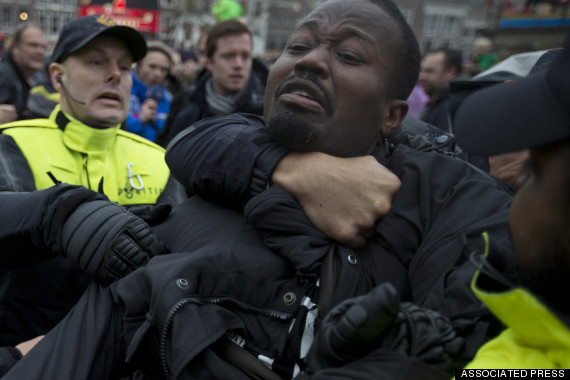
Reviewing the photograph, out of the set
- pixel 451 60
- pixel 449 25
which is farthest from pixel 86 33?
pixel 449 25

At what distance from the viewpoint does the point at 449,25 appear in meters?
52.5

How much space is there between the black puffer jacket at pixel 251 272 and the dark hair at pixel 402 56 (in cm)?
24

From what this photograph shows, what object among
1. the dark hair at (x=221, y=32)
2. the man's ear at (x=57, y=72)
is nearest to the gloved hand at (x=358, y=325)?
the man's ear at (x=57, y=72)

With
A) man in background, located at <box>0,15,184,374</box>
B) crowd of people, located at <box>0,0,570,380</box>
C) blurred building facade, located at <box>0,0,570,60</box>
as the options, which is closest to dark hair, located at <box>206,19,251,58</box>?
man in background, located at <box>0,15,184,374</box>

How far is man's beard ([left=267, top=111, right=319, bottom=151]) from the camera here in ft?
5.19

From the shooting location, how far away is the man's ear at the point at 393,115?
5.65 ft

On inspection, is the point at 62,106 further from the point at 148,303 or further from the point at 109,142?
the point at 148,303

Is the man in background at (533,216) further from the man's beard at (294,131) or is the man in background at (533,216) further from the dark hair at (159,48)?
the dark hair at (159,48)

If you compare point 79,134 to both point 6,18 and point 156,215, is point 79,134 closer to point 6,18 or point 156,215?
point 156,215

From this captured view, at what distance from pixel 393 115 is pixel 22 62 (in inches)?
199

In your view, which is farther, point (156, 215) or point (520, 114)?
point (156, 215)

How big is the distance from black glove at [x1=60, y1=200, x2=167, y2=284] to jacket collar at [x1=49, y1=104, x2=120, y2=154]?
40.4 inches

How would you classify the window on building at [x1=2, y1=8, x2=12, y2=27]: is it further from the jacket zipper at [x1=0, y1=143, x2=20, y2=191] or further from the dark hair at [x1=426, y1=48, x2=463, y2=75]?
the jacket zipper at [x1=0, y1=143, x2=20, y2=191]

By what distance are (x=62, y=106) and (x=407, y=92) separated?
6.18ft
